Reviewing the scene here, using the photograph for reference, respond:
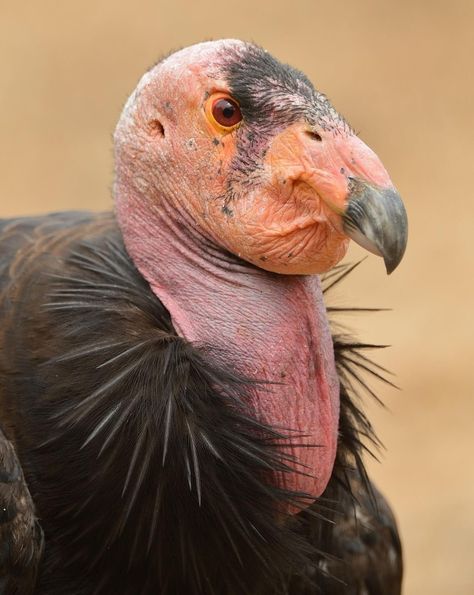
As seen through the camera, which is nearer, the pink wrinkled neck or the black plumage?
the black plumage

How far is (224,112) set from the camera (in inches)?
149

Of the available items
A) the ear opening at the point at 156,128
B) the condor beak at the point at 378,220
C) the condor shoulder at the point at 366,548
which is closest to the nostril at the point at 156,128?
the ear opening at the point at 156,128

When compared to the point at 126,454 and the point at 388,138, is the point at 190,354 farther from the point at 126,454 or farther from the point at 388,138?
the point at 388,138

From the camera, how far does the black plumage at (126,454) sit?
371cm

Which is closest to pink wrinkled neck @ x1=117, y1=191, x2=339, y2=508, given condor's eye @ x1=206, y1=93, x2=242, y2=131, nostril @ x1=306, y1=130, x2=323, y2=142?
condor's eye @ x1=206, y1=93, x2=242, y2=131

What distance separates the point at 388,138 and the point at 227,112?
27.7 feet

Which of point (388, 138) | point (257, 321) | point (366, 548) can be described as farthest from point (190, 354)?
point (388, 138)

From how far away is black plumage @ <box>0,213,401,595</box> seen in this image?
3.71 metres

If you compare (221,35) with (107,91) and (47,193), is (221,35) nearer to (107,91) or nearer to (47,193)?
(107,91)

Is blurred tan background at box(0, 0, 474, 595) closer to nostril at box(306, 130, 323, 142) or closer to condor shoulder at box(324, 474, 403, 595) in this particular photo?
condor shoulder at box(324, 474, 403, 595)

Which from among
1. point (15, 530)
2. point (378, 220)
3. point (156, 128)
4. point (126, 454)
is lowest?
Answer: point (15, 530)

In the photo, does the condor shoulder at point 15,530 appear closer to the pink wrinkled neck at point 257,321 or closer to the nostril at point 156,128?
the pink wrinkled neck at point 257,321

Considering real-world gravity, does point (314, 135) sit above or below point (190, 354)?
above

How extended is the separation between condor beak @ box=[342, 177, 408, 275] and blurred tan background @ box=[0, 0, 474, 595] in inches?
178
